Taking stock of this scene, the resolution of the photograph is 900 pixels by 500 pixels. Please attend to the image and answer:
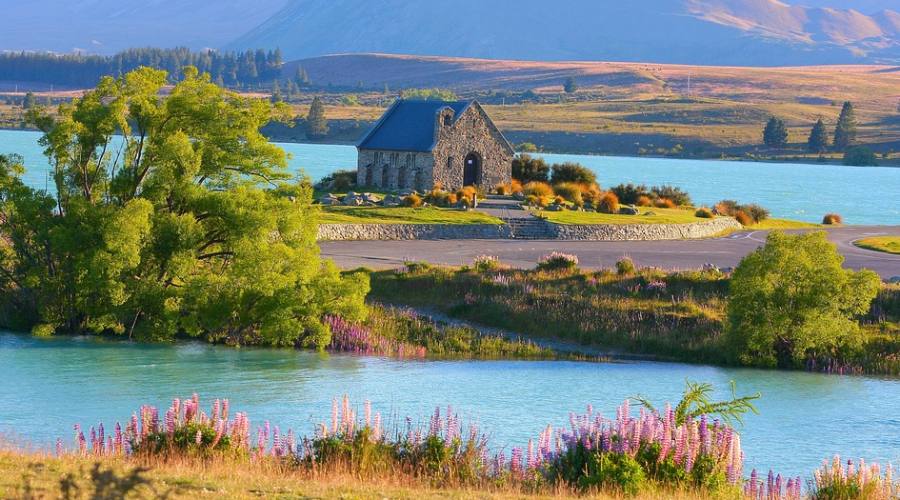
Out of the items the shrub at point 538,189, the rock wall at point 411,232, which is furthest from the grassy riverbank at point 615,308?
the shrub at point 538,189

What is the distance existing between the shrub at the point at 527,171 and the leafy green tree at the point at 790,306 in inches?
1937

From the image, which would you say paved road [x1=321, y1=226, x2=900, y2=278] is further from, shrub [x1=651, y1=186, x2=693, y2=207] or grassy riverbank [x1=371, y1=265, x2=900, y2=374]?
shrub [x1=651, y1=186, x2=693, y2=207]

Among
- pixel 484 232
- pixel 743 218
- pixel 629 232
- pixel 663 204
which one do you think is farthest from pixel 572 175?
pixel 484 232

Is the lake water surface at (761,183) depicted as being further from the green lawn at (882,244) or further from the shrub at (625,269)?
the shrub at (625,269)

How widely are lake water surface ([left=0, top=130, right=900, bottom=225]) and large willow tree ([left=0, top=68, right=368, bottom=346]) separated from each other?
5222 cm

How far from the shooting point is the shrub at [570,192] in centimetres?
7044

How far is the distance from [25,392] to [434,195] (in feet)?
134

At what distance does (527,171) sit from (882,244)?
26812 mm

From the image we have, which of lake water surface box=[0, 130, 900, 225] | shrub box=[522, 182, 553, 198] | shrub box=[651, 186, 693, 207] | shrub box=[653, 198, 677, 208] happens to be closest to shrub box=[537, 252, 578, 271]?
shrub box=[522, 182, 553, 198]

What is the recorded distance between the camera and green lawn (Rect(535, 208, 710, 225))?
5959cm

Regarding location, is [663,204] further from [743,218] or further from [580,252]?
[580,252]

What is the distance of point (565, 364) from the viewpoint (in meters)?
30.3

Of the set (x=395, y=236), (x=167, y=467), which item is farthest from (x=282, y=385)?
(x=395, y=236)

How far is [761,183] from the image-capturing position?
6235 inches
